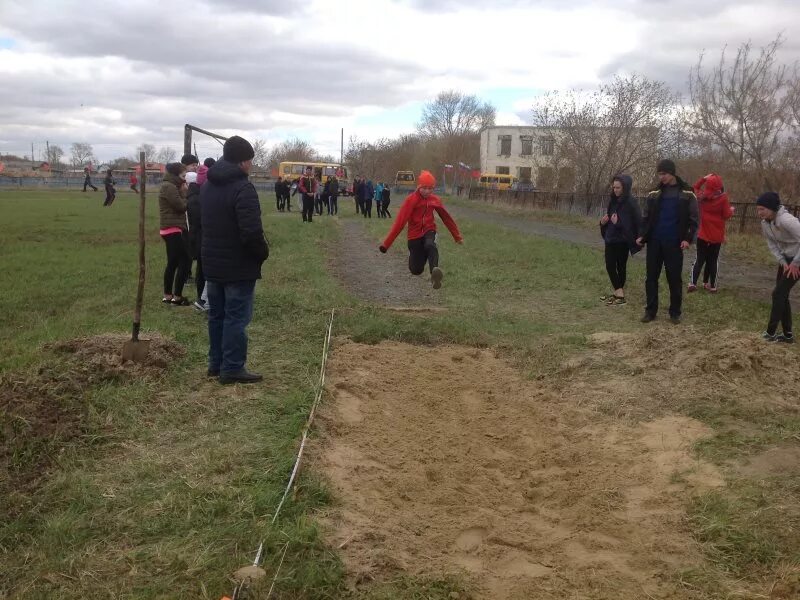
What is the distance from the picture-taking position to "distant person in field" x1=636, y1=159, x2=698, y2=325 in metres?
8.80

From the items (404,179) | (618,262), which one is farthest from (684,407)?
(404,179)

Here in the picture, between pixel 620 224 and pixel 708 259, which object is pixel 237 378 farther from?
pixel 708 259

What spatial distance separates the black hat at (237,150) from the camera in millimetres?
5789

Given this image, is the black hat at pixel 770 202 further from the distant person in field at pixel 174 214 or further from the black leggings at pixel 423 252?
the distant person in field at pixel 174 214

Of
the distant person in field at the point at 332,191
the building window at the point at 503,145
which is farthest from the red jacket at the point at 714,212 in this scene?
the building window at the point at 503,145

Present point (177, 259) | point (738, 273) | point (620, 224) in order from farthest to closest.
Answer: point (738, 273) → point (620, 224) → point (177, 259)

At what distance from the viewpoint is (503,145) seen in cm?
8150

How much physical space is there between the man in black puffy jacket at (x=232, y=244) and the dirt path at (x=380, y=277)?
4.23 metres

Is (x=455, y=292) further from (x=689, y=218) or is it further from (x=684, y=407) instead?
(x=684, y=407)

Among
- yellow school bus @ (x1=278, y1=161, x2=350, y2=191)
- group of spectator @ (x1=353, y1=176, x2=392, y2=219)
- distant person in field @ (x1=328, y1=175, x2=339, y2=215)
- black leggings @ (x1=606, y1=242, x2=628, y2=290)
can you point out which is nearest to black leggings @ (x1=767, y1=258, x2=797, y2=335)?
black leggings @ (x1=606, y1=242, x2=628, y2=290)

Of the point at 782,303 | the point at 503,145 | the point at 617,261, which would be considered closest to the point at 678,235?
the point at 617,261

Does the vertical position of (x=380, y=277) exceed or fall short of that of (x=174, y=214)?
it falls short

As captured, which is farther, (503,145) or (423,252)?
(503,145)

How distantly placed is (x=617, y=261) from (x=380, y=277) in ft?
15.9
